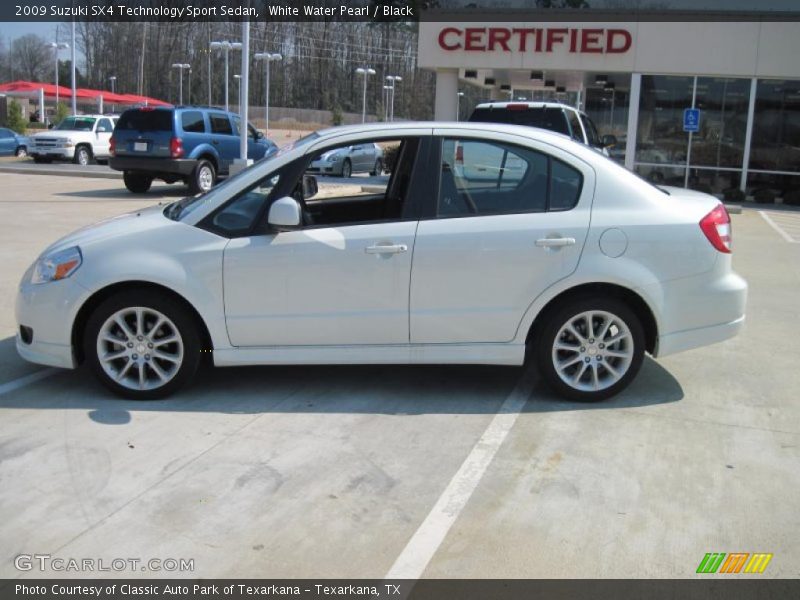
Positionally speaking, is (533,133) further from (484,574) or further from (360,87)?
(360,87)

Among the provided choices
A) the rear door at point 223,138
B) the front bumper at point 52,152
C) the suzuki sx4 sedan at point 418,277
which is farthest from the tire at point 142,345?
the front bumper at point 52,152

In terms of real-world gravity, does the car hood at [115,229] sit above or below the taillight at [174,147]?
below

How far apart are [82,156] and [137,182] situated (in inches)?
480

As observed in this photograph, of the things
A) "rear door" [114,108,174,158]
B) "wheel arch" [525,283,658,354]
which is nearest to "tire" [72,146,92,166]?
"rear door" [114,108,174,158]

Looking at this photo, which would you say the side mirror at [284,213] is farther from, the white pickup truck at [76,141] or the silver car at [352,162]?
the white pickup truck at [76,141]

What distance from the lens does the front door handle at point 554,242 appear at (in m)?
5.04

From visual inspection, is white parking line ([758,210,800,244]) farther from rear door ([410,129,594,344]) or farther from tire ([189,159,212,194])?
tire ([189,159,212,194])

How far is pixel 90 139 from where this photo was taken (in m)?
29.6

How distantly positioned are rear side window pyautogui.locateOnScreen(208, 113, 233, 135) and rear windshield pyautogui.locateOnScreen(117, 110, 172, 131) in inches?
51.9

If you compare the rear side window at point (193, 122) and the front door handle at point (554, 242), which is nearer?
the front door handle at point (554, 242)

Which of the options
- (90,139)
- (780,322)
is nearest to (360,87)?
(90,139)

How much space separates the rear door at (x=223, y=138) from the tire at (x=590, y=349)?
14692 mm

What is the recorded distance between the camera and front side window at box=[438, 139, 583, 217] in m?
5.16

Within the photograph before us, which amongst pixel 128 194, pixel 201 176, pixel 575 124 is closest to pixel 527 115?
pixel 575 124
